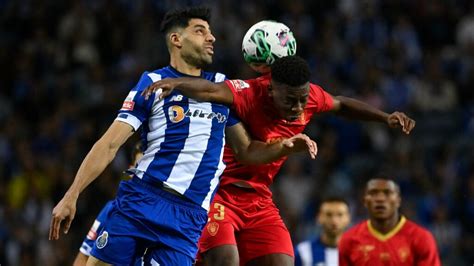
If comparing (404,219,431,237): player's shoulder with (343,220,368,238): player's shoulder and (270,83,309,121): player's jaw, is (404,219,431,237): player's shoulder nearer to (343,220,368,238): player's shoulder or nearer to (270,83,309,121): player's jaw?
(343,220,368,238): player's shoulder

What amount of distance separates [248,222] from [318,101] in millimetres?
903

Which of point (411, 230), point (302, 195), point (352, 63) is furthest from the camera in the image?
point (352, 63)

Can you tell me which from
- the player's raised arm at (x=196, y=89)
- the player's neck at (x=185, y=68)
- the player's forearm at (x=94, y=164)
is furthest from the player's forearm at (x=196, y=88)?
the player's forearm at (x=94, y=164)

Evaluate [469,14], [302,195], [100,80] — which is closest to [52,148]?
[100,80]

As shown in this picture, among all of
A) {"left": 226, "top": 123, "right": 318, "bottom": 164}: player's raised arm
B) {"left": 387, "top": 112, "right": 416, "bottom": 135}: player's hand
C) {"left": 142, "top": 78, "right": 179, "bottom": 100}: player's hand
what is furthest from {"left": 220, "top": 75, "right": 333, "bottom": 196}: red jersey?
{"left": 142, "top": 78, "right": 179, "bottom": 100}: player's hand

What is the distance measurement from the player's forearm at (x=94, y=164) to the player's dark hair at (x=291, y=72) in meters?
1.10

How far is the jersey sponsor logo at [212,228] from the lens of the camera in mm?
6750

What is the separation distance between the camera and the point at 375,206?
891cm

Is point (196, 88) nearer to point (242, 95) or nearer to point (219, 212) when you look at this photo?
point (242, 95)

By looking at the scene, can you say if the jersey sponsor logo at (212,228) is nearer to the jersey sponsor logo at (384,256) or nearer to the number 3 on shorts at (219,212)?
the number 3 on shorts at (219,212)

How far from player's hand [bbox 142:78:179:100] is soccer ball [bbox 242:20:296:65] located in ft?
3.07

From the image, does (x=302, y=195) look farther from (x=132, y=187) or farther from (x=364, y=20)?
(x=132, y=187)

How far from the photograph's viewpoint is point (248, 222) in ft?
22.9

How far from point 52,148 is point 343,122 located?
3.81 metres
